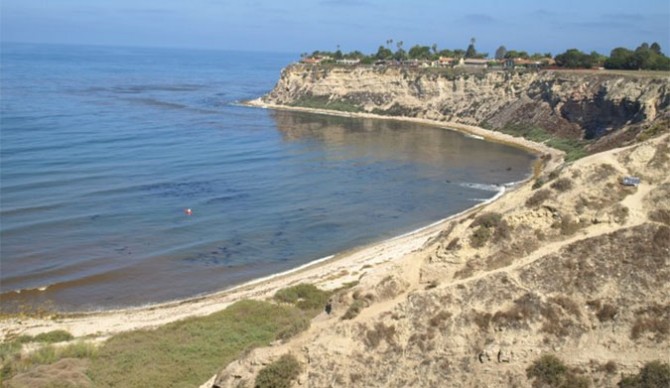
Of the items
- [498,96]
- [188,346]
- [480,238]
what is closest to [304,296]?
[188,346]

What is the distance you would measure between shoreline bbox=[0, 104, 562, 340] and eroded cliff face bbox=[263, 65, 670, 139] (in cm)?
3968

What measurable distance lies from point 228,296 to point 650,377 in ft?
72.4

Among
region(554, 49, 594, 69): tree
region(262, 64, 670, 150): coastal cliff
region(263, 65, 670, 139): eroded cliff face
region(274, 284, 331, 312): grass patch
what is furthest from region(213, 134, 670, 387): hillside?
region(554, 49, 594, 69): tree

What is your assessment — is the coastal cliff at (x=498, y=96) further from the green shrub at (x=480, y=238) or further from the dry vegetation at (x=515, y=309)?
the green shrub at (x=480, y=238)

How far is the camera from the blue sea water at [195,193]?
36562mm

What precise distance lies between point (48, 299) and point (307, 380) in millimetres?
21253

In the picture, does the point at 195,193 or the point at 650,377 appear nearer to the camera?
the point at 650,377

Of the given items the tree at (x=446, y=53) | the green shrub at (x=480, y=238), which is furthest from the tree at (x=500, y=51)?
A: the green shrub at (x=480, y=238)

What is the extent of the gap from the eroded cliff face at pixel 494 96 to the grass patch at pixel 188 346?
52.9 m

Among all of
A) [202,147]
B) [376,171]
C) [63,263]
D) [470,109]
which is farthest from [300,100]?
[63,263]

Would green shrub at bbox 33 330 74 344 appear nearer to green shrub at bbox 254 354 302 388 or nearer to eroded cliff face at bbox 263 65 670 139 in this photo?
green shrub at bbox 254 354 302 388

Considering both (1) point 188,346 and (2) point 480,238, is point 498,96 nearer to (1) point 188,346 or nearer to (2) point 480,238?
(2) point 480,238

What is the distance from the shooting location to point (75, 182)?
54875mm

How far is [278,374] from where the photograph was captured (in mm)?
16297
